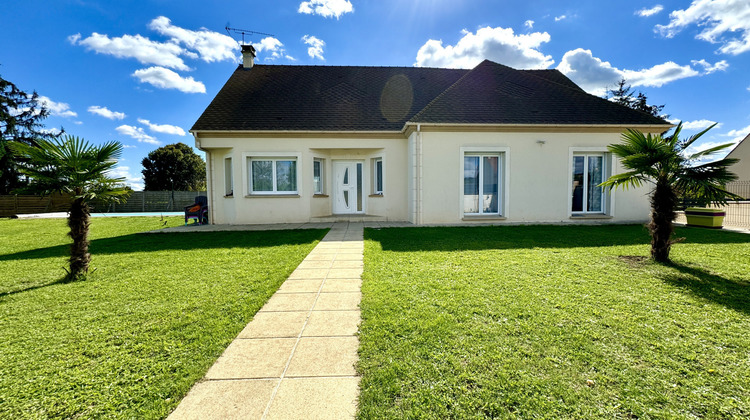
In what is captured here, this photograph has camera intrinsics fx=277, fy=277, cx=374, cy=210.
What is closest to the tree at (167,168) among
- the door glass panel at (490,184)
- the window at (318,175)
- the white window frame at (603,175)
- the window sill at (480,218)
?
the window at (318,175)

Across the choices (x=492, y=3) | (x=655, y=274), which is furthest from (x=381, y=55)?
(x=655, y=274)

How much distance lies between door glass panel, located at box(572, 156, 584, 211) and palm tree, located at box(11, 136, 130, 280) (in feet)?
44.6

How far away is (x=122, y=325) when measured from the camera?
116 inches

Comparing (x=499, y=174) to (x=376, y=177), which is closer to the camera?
(x=499, y=174)

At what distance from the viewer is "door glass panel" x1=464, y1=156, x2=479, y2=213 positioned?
1039 cm

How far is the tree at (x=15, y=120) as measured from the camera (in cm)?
2390

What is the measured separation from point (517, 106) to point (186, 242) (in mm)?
12116

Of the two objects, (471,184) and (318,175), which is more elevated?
(318,175)

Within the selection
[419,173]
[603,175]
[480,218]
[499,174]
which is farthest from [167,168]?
[603,175]

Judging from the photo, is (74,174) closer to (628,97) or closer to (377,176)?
(377,176)

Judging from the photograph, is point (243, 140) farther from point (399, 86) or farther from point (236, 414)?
point (236, 414)

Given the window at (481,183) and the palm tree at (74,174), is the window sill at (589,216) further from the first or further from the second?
Result: the palm tree at (74,174)

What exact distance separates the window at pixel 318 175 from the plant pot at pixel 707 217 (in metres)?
13.8

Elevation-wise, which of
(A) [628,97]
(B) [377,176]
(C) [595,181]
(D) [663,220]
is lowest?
(D) [663,220]
